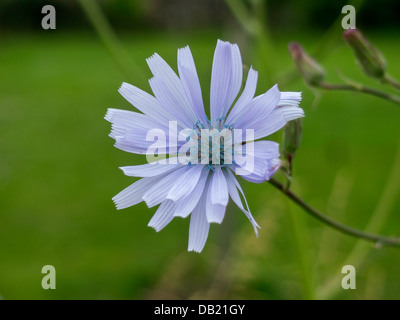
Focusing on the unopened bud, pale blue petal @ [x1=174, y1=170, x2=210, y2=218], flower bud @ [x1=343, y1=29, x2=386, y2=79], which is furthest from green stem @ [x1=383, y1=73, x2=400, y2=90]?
pale blue petal @ [x1=174, y1=170, x2=210, y2=218]

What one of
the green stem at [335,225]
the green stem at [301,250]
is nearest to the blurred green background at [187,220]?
the green stem at [301,250]

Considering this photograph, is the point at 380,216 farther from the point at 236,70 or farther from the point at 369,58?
the point at 236,70

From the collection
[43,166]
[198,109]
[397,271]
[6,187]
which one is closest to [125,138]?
[198,109]

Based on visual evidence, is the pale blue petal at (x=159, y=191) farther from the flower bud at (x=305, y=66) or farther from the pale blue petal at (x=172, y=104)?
the flower bud at (x=305, y=66)

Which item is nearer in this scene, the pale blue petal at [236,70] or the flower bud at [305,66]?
the pale blue petal at [236,70]

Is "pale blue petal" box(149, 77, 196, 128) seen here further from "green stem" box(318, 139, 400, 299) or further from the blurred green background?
"green stem" box(318, 139, 400, 299)

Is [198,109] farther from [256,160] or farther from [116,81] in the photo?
[116,81]
